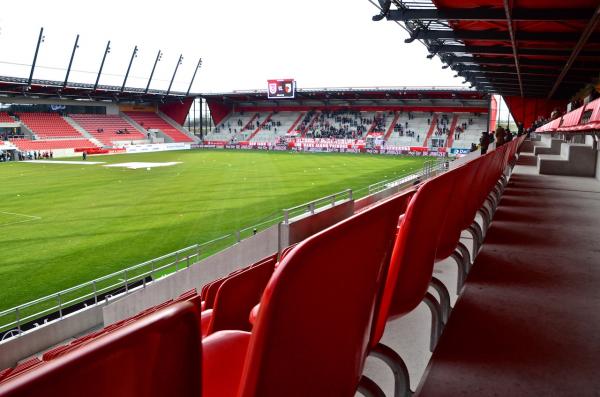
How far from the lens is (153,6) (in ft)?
242

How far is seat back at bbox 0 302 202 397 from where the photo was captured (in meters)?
0.45

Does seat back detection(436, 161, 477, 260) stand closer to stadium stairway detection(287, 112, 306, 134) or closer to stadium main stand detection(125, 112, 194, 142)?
stadium stairway detection(287, 112, 306, 134)

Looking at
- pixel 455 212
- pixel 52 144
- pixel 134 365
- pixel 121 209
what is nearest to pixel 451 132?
pixel 52 144

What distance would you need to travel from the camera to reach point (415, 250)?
5.00 feet

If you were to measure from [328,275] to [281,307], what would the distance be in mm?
142

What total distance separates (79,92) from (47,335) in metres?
51.3

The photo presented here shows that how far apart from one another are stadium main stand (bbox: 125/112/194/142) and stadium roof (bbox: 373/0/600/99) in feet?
158

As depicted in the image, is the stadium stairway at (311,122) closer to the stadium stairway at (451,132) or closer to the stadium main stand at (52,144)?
the stadium stairway at (451,132)

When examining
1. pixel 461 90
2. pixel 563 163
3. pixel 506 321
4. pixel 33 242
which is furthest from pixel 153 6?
pixel 506 321

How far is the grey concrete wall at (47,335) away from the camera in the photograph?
7195 mm

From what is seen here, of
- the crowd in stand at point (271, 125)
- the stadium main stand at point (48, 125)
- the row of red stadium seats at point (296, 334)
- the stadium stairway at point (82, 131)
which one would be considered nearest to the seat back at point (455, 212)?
the row of red stadium seats at point (296, 334)

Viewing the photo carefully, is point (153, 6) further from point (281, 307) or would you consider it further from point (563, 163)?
point (281, 307)

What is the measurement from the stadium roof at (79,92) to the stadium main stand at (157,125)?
1919mm

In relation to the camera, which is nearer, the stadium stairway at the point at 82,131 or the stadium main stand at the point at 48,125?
the stadium main stand at the point at 48,125
